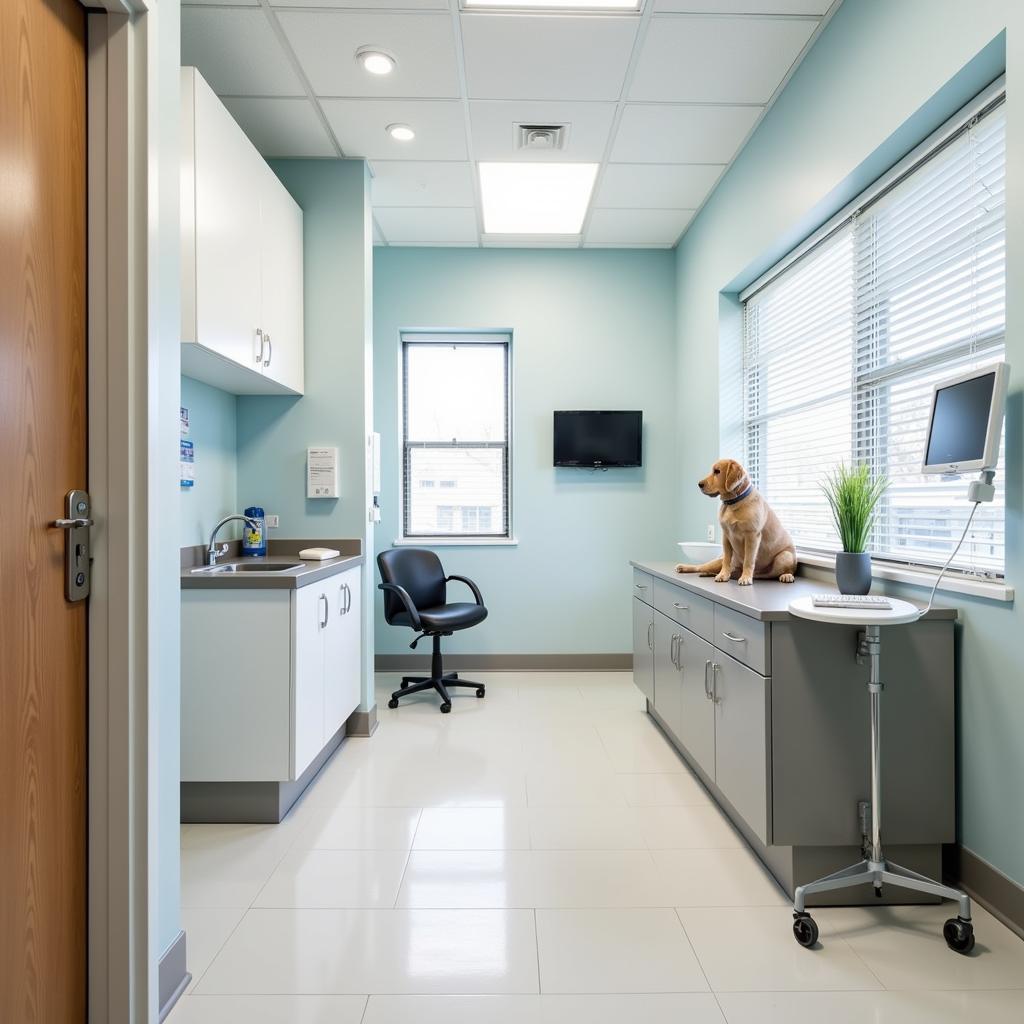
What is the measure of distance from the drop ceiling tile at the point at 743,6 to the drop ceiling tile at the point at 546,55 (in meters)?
0.14

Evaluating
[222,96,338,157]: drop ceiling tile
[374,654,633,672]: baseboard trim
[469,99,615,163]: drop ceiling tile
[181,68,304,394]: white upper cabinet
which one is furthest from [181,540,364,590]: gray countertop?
[469,99,615,163]: drop ceiling tile

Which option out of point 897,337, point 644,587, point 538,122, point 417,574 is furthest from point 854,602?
point 417,574

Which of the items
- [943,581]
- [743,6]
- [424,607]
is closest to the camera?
[943,581]

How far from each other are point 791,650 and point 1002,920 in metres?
0.86

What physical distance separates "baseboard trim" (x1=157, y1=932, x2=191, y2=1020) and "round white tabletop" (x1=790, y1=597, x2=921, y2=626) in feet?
5.74

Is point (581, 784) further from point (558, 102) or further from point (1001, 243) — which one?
point (558, 102)

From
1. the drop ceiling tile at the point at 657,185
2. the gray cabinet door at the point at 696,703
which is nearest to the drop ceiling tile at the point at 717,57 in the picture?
the drop ceiling tile at the point at 657,185

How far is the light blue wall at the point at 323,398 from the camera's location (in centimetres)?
337

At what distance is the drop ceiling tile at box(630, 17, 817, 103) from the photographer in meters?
2.42

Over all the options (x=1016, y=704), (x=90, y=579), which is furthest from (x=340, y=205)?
(x=1016, y=704)

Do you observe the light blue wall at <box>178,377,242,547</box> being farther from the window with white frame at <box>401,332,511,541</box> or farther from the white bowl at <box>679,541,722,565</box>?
the white bowl at <box>679,541,722,565</box>

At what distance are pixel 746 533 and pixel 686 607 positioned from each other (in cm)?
40

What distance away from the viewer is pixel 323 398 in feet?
11.1

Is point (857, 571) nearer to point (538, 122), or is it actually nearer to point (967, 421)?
point (967, 421)
